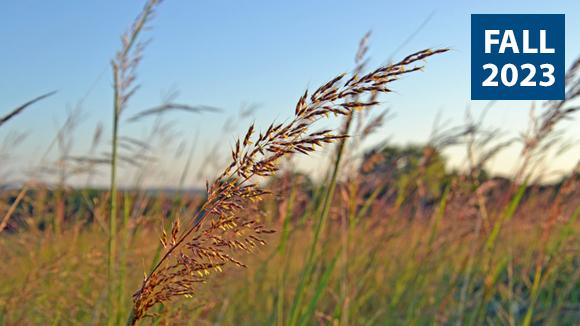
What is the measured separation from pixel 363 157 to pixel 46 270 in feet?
4.37

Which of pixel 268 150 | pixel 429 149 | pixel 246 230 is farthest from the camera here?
pixel 429 149

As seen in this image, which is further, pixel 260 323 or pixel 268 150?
pixel 260 323

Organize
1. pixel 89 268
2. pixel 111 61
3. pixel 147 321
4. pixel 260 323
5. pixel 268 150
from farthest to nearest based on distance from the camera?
1. pixel 260 323
2. pixel 89 268
3. pixel 147 321
4. pixel 111 61
5. pixel 268 150

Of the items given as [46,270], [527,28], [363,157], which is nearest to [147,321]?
[46,270]

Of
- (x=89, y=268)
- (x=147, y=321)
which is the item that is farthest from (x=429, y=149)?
(x=89, y=268)

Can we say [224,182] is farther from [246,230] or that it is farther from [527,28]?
[527,28]

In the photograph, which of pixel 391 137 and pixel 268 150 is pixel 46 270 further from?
pixel 268 150

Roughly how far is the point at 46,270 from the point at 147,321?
0.45 meters

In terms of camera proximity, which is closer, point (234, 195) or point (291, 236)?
point (234, 195)

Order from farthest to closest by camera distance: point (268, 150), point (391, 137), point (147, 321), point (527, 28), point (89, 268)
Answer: point (527, 28)
point (89, 268)
point (391, 137)
point (147, 321)
point (268, 150)

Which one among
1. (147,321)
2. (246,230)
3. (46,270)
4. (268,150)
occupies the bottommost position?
(147,321)

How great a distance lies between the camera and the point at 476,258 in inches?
118

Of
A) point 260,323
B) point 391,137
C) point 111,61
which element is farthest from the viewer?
point 260,323

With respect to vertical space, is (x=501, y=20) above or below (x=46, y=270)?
above
